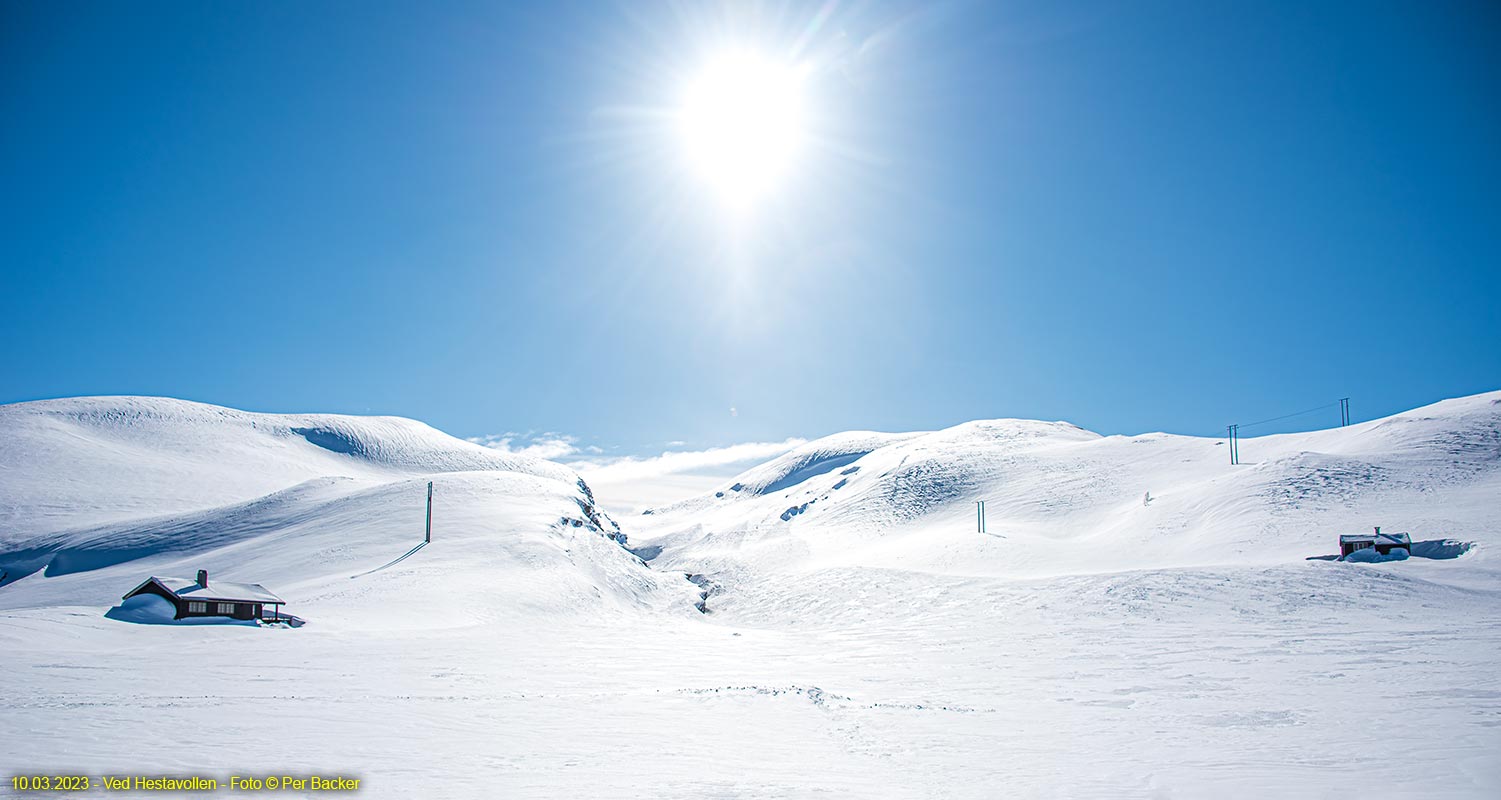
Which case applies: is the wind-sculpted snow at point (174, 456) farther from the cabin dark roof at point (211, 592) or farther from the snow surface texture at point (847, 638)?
the cabin dark roof at point (211, 592)

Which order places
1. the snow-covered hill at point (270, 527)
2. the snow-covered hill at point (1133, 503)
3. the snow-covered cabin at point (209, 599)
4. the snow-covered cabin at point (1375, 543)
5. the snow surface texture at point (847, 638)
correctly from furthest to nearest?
1. the snow-covered hill at point (270, 527)
2. the snow-covered hill at point (1133, 503)
3. the snow-covered cabin at point (1375, 543)
4. the snow-covered cabin at point (209, 599)
5. the snow surface texture at point (847, 638)

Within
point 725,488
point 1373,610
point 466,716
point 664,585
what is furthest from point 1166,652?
point 725,488

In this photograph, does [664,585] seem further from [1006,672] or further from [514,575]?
[1006,672]

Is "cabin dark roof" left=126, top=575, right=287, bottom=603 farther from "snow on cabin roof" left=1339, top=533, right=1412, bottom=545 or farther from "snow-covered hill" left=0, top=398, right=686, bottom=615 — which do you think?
"snow on cabin roof" left=1339, top=533, right=1412, bottom=545

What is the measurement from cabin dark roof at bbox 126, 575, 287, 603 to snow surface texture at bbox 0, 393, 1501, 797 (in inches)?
85.6

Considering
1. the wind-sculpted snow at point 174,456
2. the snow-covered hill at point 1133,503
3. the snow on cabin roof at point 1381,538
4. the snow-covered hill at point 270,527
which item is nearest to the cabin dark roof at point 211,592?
the snow-covered hill at point 270,527

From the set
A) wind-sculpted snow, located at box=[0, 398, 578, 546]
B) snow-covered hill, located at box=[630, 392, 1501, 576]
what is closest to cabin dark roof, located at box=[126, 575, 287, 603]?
snow-covered hill, located at box=[630, 392, 1501, 576]

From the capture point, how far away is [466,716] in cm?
1539

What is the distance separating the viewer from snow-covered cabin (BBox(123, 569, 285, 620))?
3875 cm

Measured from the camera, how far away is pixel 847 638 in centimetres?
3781

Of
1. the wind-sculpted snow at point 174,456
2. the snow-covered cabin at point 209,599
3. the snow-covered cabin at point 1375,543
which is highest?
the wind-sculpted snow at point 174,456

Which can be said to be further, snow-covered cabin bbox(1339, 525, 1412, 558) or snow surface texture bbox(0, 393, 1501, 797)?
snow-covered cabin bbox(1339, 525, 1412, 558)

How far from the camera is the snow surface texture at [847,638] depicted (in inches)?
461

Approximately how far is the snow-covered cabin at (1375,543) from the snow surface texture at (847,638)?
1499 mm
